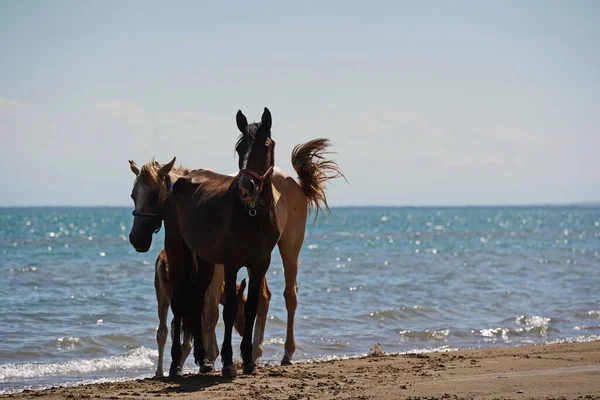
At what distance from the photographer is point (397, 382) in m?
6.97

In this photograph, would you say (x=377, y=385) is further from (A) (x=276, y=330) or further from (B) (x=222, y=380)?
(A) (x=276, y=330)

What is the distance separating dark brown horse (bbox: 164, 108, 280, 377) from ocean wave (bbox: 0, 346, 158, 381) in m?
2.83

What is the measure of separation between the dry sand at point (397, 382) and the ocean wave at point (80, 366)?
1.83 m

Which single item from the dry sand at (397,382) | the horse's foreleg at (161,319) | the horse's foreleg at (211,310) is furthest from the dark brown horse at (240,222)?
the horse's foreleg at (161,319)

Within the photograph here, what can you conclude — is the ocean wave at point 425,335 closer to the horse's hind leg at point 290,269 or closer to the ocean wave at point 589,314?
the ocean wave at point 589,314

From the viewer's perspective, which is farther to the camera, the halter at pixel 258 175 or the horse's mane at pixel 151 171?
the horse's mane at pixel 151 171

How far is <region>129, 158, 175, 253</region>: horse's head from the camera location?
7.44 metres

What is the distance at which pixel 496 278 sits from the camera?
2042cm

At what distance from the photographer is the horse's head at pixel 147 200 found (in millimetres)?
7441

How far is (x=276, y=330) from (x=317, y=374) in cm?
464

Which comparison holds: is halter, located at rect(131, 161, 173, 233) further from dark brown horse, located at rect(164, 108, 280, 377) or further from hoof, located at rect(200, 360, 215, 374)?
hoof, located at rect(200, 360, 215, 374)

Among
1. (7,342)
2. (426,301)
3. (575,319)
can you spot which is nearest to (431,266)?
(426,301)

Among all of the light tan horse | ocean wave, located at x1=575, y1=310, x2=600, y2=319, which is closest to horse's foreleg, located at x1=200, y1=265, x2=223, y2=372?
the light tan horse

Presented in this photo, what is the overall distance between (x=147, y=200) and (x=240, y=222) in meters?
1.26
